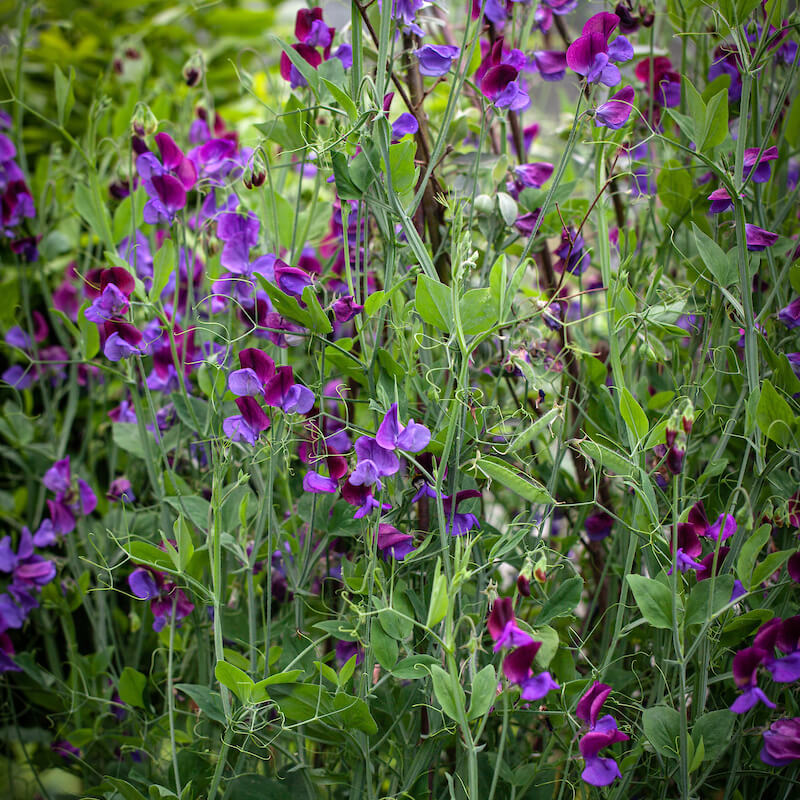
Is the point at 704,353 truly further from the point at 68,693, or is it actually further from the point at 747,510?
the point at 68,693

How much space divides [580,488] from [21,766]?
85 centimetres

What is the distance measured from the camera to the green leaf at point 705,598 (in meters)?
0.59

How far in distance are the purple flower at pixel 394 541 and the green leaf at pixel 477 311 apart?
17 centimetres

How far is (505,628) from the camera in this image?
1.69 ft

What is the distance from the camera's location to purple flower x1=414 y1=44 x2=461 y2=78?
0.65m

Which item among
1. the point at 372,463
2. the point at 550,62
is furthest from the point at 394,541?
the point at 550,62

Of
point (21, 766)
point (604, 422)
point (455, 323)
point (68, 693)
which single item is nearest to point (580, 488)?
point (604, 422)

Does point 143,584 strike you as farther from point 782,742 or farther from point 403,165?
point 782,742

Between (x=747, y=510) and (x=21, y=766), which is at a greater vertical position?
(x=747, y=510)

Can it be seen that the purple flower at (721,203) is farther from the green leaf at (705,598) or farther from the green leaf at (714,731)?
the green leaf at (714,731)

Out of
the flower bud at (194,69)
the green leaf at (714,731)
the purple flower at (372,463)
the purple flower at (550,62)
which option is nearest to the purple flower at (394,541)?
the purple flower at (372,463)

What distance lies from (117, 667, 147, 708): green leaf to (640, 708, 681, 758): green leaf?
1.57 feet

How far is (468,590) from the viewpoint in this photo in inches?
32.6

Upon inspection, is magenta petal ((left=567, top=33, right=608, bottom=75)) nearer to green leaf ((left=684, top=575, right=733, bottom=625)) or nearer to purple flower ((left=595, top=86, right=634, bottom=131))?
purple flower ((left=595, top=86, right=634, bottom=131))
